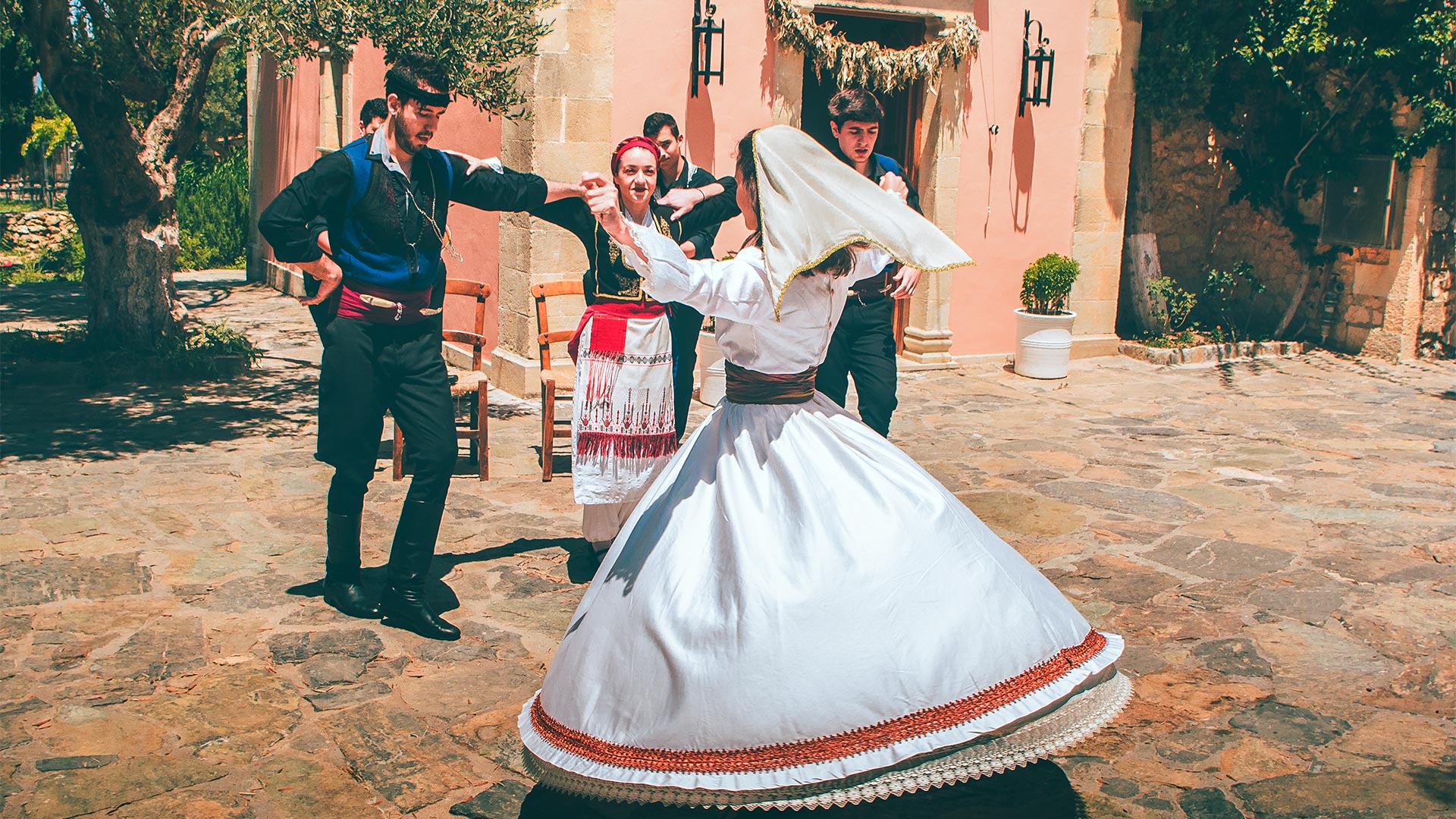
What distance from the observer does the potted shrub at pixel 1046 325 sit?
33.7 feet

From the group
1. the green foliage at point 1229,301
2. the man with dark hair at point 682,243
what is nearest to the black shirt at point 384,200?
the man with dark hair at point 682,243

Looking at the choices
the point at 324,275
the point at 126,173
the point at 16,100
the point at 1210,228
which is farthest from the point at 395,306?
the point at 16,100

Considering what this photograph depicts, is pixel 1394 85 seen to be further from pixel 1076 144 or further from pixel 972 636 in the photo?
pixel 972 636

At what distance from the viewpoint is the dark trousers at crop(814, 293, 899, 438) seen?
5.66m

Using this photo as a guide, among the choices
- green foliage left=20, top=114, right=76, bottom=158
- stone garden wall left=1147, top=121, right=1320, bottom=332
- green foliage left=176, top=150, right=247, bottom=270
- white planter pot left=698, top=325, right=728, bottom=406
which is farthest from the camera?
green foliage left=20, top=114, right=76, bottom=158

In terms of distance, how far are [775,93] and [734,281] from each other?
6.57 metres

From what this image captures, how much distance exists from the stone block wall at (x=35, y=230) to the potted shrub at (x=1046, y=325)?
13476 mm

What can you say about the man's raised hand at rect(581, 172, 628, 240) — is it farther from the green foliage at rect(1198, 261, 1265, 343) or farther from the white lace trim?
the green foliage at rect(1198, 261, 1265, 343)

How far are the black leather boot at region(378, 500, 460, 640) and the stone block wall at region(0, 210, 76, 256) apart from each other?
15.3 meters

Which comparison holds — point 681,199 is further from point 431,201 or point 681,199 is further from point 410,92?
point 410,92

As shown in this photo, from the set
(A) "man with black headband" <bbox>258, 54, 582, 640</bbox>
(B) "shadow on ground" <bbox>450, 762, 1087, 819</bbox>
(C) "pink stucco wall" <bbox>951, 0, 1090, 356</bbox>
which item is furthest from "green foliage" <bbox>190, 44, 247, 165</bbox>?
(B) "shadow on ground" <bbox>450, 762, 1087, 819</bbox>

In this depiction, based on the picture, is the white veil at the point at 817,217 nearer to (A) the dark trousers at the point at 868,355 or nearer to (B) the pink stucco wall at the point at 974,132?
(A) the dark trousers at the point at 868,355

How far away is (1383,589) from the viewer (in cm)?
524

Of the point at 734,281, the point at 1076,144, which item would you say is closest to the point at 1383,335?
the point at 1076,144
